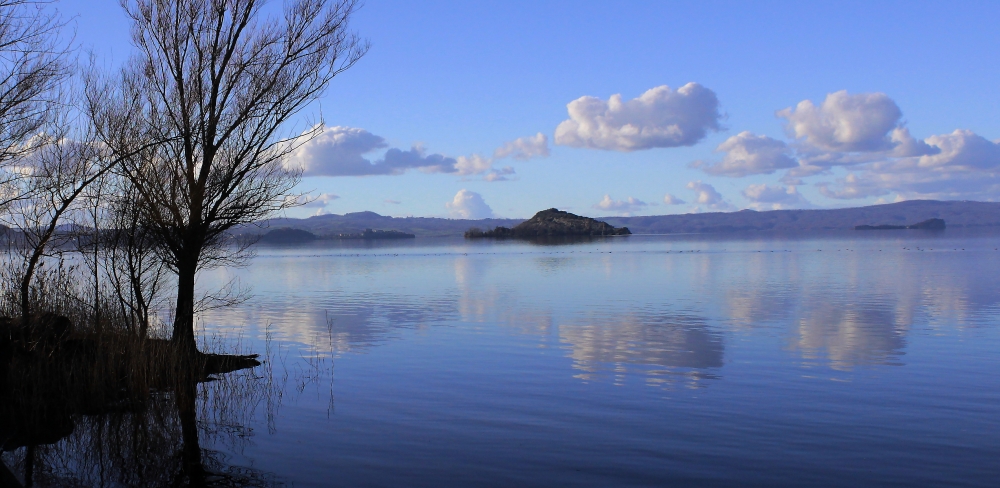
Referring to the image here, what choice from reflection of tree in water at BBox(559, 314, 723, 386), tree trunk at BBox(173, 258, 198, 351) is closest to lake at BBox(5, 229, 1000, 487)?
reflection of tree in water at BBox(559, 314, 723, 386)

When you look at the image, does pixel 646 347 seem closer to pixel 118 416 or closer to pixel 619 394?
pixel 619 394

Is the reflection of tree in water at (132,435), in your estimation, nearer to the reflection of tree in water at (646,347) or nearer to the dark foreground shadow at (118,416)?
the dark foreground shadow at (118,416)

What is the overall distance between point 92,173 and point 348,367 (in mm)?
6773

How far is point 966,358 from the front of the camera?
683 inches

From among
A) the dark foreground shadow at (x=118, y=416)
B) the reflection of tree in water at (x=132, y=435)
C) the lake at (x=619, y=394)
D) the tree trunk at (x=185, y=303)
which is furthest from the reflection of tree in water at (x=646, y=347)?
the tree trunk at (x=185, y=303)

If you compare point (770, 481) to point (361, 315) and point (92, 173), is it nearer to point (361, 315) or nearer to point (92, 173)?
point (92, 173)

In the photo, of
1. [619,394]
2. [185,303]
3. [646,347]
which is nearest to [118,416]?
[185,303]

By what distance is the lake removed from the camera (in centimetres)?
1002

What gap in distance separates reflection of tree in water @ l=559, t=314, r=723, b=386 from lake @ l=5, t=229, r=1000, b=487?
103 mm

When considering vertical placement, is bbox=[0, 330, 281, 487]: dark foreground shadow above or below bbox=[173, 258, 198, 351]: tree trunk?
below

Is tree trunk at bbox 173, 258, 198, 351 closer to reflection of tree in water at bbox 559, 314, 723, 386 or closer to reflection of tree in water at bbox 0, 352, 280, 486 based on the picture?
reflection of tree in water at bbox 0, 352, 280, 486

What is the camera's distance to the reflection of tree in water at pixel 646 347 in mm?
16453

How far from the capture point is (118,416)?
12.9 metres

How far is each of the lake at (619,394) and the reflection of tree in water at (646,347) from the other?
10 cm
